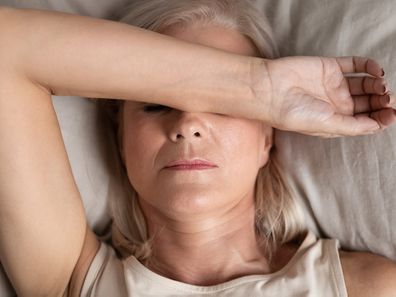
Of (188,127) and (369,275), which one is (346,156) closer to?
(369,275)

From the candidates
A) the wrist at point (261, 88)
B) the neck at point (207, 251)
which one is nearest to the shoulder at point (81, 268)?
the neck at point (207, 251)

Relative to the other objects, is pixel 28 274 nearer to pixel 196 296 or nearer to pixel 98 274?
pixel 98 274

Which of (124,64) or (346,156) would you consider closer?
(124,64)

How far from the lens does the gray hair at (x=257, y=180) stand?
129 centimetres

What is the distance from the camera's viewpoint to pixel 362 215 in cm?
124

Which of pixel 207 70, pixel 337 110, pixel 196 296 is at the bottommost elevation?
pixel 196 296

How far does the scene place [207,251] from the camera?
1273 millimetres

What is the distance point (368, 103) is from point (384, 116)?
5 centimetres

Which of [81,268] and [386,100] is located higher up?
[386,100]

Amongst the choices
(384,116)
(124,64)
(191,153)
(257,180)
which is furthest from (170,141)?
(384,116)

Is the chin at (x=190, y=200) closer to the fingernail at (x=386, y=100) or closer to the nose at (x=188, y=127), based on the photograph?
the nose at (x=188, y=127)

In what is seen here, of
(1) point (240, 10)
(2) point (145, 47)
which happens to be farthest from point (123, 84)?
(1) point (240, 10)

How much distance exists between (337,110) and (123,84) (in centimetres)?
39

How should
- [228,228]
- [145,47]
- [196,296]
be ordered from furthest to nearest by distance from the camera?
[228,228] < [196,296] < [145,47]
